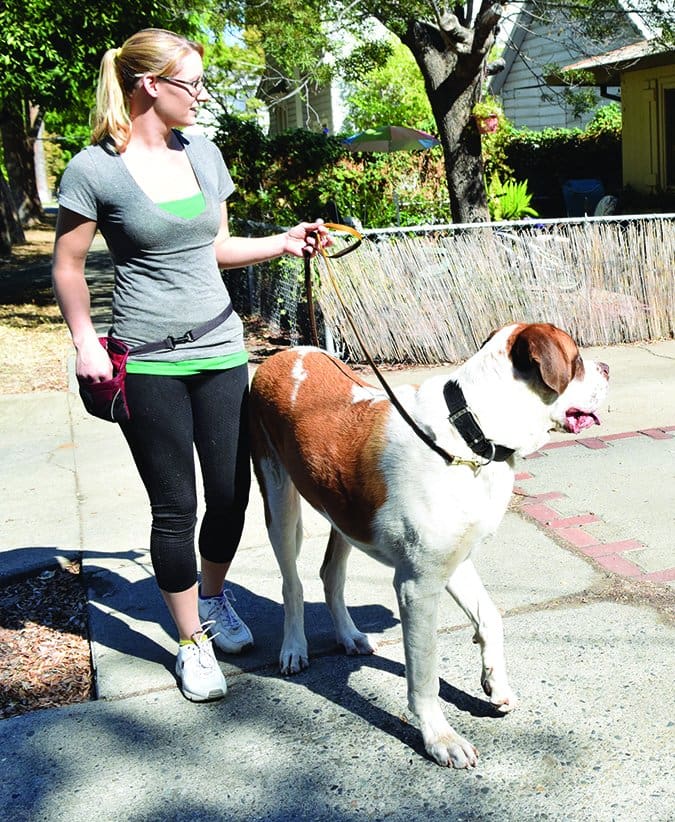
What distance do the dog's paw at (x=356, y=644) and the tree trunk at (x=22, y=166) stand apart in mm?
23620

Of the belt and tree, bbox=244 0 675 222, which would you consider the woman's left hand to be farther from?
tree, bbox=244 0 675 222

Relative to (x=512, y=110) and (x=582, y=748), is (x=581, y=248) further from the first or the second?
(x=512, y=110)

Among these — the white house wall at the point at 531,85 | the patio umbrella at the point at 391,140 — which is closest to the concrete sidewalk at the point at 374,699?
the patio umbrella at the point at 391,140

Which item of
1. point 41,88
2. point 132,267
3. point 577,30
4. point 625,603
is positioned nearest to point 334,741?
point 625,603

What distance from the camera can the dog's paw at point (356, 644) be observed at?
146 inches

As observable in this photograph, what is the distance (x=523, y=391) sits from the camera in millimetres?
2793

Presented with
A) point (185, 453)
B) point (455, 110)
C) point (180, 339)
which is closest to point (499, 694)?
point (185, 453)

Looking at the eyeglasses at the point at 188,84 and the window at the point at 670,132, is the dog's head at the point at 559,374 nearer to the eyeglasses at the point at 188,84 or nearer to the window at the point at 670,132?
the eyeglasses at the point at 188,84

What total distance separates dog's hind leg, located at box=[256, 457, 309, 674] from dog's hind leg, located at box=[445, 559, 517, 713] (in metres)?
0.64

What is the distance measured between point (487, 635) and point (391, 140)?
1198 cm

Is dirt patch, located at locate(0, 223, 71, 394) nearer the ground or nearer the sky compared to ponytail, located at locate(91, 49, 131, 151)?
nearer the ground

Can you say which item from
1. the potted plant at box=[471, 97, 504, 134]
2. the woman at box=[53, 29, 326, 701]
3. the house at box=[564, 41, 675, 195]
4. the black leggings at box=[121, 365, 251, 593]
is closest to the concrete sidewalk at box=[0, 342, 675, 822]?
the woman at box=[53, 29, 326, 701]

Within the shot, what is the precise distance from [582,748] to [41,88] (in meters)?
13.1

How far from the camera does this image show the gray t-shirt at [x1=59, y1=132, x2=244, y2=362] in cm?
306
